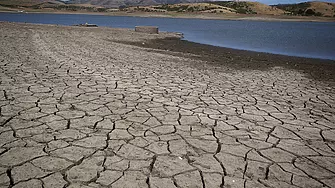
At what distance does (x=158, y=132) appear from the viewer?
3.14 metres

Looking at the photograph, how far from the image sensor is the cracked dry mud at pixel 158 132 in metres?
2.30

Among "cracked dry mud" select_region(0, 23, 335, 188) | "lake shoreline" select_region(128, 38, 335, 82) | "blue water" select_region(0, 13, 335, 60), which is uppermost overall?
"blue water" select_region(0, 13, 335, 60)

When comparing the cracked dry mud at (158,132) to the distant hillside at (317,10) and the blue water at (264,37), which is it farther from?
the distant hillside at (317,10)

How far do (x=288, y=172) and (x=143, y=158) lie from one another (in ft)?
4.82

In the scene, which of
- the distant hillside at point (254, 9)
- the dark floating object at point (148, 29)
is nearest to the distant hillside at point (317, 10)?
the distant hillside at point (254, 9)

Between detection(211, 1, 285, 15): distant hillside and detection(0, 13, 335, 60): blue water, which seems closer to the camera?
detection(0, 13, 335, 60): blue water

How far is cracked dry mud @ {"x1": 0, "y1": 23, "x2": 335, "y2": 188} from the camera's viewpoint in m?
2.30

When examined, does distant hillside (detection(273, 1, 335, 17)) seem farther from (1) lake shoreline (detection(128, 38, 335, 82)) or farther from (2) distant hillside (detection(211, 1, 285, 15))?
(1) lake shoreline (detection(128, 38, 335, 82))

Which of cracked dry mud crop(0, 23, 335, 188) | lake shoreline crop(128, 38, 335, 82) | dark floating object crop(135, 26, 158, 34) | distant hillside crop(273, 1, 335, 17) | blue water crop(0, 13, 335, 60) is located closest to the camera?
cracked dry mud crop(0, 23, 335, 188)

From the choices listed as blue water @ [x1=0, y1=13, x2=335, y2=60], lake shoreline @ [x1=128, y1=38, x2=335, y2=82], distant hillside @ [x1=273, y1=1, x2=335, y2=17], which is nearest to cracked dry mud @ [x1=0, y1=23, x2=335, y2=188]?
lake shoreline @ [x1=128, y1=38, x2=335, y2=82]

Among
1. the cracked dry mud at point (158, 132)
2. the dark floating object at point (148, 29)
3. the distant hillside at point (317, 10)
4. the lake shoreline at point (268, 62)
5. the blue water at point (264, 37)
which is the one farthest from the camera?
the distant hillside at point (317, 10)

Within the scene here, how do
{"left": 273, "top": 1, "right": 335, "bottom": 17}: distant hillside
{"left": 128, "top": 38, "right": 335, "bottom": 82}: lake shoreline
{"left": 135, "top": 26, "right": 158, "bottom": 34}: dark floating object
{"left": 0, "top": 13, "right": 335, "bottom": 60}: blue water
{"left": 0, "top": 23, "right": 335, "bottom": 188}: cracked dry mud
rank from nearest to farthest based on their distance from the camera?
1. {"left": 0, "top": 23, "right": 335, "bottom": 188}: cracked dry mud
2. {"left": 128, "top": 38, "right": 335, "bottom": 82}: lake shoreline
3. {"left": 0, "top": 13, "right": 335, "bottom": 60}: blue water
4. {"left": 135, "top": 26, "right": 158, "bottom": 34}: dark floating object
5. {"left": 273, "top": 1, "right": 335, "bottom": 17}: distant hillside

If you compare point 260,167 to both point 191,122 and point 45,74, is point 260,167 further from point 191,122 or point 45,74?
point 45,74

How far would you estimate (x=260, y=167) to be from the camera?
250 centimetres
